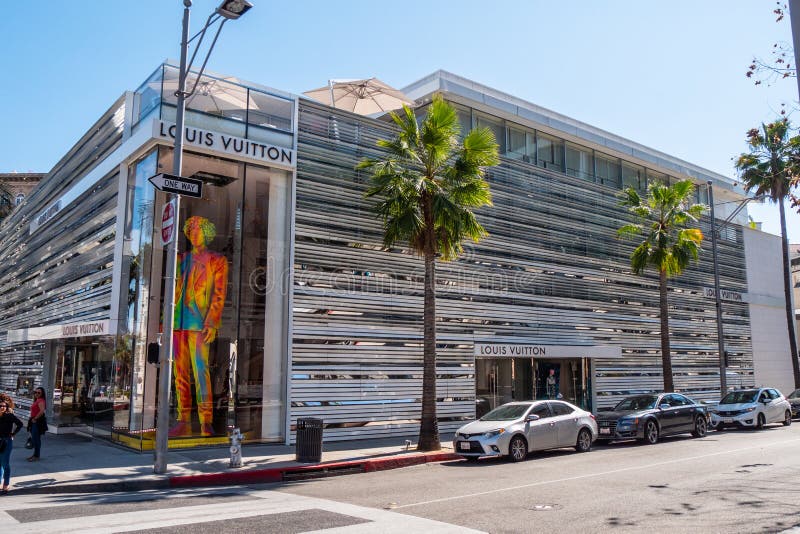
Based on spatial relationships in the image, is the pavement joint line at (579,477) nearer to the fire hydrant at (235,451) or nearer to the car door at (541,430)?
the car door at (541,430)

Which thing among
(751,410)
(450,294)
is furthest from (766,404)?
(450,294)

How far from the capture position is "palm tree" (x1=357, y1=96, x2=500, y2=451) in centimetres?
1762

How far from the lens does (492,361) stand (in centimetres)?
2364

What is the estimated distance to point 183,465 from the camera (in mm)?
14148

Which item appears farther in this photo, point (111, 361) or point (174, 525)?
point (111, 361)

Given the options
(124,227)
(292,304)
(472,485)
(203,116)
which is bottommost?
(472,485)

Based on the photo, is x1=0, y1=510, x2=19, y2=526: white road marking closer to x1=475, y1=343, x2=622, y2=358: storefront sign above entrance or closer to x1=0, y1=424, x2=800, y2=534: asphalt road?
x1=0, y1=424, x2=800, y2=534: asphalt road

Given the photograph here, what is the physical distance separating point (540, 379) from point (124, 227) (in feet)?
53.6

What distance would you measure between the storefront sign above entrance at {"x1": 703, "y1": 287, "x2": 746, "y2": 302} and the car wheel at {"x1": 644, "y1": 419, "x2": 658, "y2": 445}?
17.2m

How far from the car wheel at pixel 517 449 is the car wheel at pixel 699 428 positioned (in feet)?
27.8

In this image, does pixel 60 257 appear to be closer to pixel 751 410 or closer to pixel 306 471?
pixel 306 471

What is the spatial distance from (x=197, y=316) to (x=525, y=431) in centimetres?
927

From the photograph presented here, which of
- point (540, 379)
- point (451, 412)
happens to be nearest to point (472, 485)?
point (451, 412)

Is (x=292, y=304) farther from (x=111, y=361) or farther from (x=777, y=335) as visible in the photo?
(x=777, y=335)
